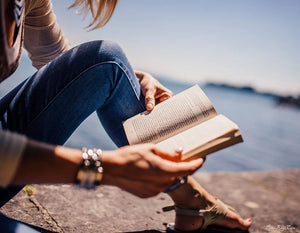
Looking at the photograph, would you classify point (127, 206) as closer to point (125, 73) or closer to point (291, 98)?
point (125, 73)

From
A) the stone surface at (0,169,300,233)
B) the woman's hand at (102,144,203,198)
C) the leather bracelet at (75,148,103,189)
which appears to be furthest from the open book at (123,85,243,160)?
the stone surface at (0,169,300,233)

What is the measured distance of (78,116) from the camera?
1.06 meters

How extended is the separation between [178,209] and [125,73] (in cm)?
70

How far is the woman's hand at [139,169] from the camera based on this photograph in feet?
2.25

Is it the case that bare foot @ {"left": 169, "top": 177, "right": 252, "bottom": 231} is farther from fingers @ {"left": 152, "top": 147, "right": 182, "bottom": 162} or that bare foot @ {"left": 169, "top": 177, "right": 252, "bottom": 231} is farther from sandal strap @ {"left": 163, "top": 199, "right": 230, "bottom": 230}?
fingers @ {"left": 152, "top": 147, "right": 182, "bottom": 162}

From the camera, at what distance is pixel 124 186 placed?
710 mm

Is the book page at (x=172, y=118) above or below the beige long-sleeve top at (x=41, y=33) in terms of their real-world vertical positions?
below

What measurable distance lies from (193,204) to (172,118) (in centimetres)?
47

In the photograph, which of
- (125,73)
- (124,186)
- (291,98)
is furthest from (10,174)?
(291,98)

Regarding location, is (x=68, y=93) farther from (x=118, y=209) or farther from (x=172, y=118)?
(x=118, y=209)

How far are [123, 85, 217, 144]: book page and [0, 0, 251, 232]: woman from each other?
0.08 m

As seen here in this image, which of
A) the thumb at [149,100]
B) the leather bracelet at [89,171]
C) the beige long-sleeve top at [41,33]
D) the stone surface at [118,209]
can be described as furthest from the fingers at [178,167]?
the beige long-sleeve top at [41,33]

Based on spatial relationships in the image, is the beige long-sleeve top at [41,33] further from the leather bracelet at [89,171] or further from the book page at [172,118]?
the leather bracelet at [89,171]

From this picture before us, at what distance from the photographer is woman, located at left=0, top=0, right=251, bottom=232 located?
65 cm
